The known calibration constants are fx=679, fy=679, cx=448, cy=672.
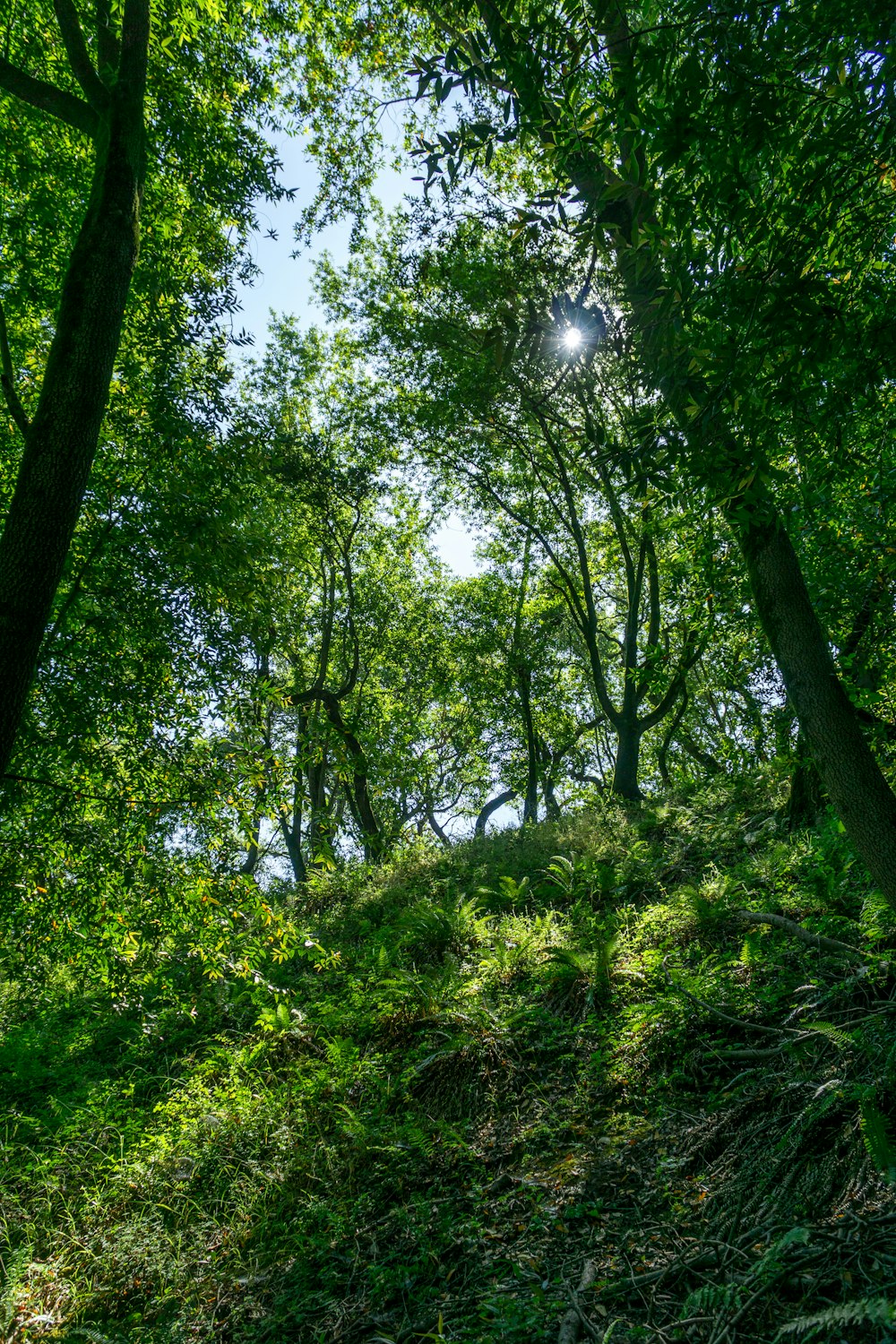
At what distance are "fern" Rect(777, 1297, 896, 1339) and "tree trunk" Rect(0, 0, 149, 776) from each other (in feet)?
13.3

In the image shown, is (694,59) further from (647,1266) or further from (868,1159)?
(647,1266)

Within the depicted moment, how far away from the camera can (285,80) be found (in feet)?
23.4

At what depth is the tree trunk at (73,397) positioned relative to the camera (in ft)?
11.2

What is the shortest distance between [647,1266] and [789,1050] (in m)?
1.52

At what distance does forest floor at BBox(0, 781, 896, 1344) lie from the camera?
309 centimetres

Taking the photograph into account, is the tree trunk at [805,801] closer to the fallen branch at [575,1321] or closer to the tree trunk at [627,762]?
the fallen branch at [575,1321]

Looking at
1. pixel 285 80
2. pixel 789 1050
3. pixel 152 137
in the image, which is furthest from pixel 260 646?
pixel 285 80

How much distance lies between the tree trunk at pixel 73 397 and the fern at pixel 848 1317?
4.07 meters

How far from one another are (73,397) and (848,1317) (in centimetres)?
513

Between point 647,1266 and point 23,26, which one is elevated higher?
point 23,26

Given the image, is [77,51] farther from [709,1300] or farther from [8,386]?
[709,1300]

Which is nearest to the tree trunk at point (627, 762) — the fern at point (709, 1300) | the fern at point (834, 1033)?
the fern at point (834, 1033)

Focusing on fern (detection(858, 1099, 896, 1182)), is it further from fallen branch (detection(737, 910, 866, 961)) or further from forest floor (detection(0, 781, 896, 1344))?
fallen branch (detection(737, 910, 866, 961))

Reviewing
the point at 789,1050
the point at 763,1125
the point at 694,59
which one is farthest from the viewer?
the point at 789,1050
